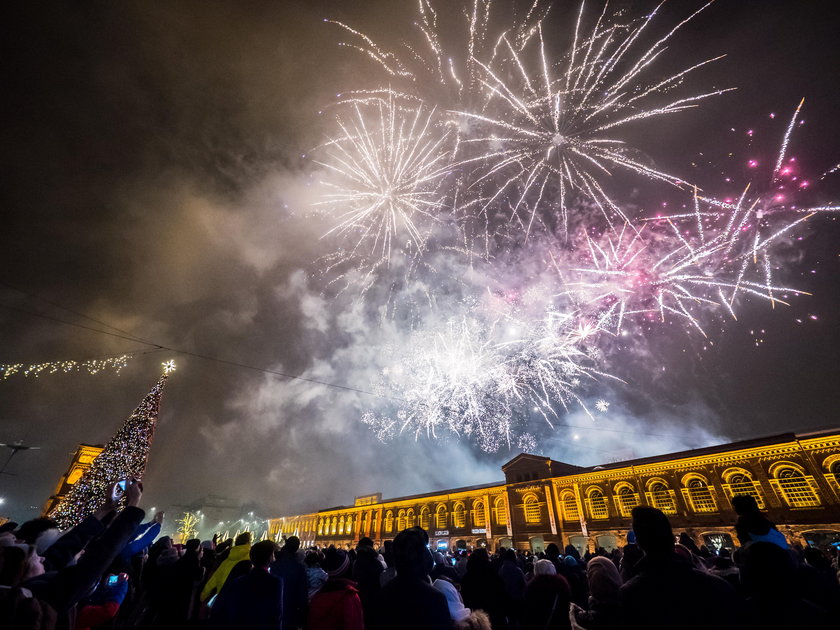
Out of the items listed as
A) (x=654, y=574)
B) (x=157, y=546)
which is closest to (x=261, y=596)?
(x=654, y=574)

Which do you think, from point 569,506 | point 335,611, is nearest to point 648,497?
point 569,506

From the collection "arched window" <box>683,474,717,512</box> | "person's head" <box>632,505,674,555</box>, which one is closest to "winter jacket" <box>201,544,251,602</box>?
"person's head" <box>632,505,674,555</box>

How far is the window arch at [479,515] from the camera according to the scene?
1633 inches

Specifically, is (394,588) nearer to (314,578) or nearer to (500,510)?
(314,578)

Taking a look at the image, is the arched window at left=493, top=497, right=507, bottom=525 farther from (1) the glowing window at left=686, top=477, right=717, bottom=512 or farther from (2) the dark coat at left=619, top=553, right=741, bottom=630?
(2) the dark coat at left=619, top=553, right=741, bottom=630

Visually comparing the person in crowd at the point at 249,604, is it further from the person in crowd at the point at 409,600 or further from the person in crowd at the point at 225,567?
the person in crowd at the point at 225,567

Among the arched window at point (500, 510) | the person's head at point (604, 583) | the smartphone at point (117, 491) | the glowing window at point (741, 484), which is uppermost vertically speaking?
the glowing window at point (741, 484)

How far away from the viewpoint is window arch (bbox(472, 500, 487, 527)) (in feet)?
136

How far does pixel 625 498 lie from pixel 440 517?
2346cm

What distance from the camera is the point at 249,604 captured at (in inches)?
122

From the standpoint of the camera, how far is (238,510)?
13162 cm

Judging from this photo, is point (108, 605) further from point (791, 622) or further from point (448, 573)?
point (791, 622)

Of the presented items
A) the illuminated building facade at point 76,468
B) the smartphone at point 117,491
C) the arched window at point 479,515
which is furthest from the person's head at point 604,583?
the illuminated building facade at point 76,468

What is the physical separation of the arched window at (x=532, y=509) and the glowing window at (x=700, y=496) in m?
13.6
